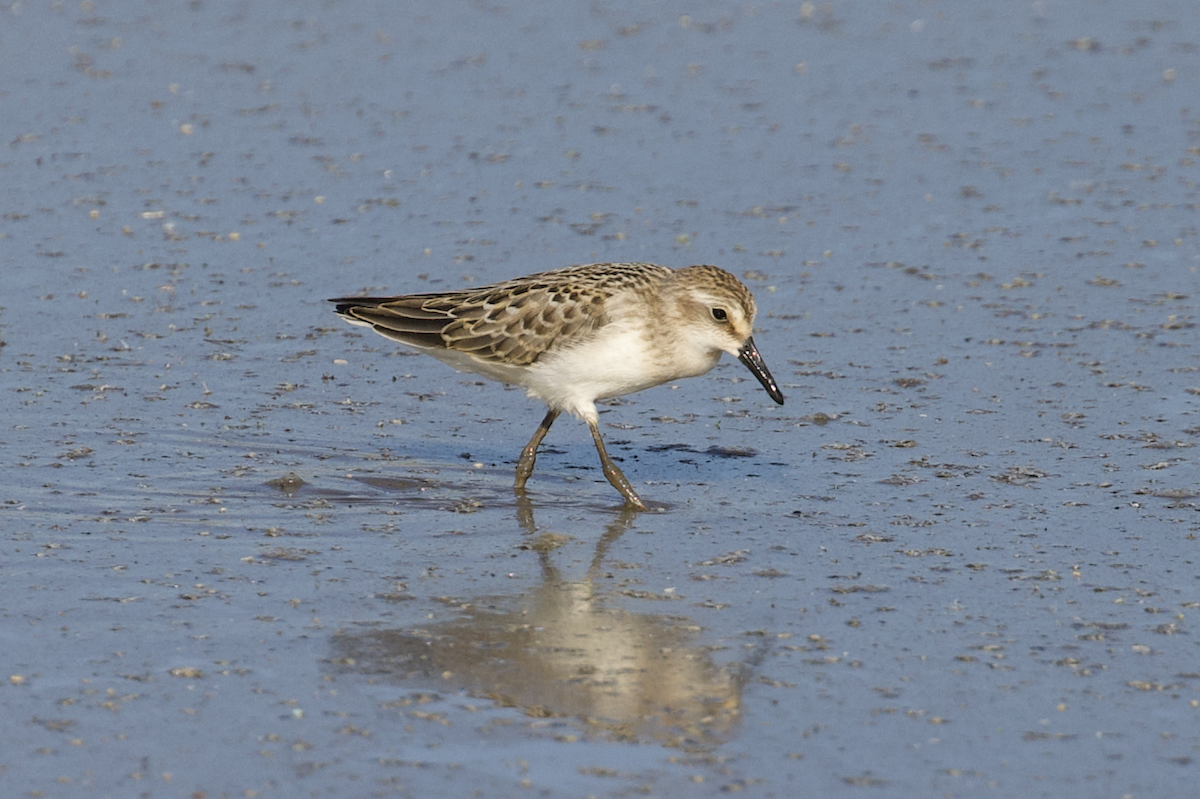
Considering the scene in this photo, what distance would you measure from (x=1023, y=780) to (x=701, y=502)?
315 cm

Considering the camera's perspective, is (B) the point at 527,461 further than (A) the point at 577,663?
Yes

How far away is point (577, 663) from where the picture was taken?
637cm

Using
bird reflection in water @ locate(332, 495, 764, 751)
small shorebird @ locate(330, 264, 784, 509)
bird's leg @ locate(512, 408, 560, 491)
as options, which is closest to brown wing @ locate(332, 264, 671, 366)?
small shorebird @ locate(330, 264, 784, 509)

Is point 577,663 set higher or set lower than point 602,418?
lower

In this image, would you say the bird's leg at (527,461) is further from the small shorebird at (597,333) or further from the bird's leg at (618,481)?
the bird's leg at (618,481)

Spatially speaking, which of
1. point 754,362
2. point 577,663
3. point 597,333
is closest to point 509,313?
point 597,333

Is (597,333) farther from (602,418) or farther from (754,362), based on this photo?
(602,418)

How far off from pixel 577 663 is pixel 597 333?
2.43m

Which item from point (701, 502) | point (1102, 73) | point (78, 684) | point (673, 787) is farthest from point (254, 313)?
point (1102, 73)

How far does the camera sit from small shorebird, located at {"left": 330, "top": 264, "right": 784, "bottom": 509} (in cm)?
838

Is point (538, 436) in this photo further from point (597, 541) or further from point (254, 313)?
point (254, 313)

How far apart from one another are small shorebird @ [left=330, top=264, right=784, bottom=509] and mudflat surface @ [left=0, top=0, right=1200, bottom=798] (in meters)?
0.53

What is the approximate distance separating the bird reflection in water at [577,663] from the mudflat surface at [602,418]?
0.03 metres

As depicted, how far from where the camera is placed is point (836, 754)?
5.65 m
